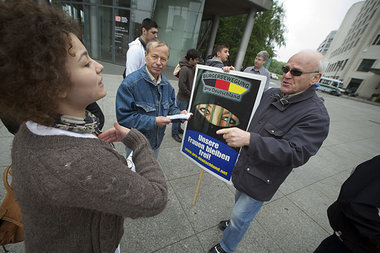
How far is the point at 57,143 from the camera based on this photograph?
657 mm

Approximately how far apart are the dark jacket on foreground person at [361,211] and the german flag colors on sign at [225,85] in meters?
1.12

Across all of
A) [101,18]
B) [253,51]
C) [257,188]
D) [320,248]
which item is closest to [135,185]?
[257,188]

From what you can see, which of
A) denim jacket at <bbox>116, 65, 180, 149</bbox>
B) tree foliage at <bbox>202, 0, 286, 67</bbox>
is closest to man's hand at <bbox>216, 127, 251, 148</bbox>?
denim jacket at <bbox>116, 65, 180, 149</bbox>

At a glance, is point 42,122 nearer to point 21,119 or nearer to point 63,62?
point 21,119

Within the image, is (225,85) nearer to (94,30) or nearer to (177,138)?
(177,138)

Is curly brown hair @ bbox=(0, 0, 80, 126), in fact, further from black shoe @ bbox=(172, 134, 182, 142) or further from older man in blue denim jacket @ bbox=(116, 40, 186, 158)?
black shoe @ bbox=(172, 134, 182, 142)

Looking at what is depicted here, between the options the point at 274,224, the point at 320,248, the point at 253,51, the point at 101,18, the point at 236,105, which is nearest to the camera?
the point at 320,248

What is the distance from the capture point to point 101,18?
11195 millimetres

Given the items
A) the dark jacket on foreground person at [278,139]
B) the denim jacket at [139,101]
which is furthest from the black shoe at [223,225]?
the denim jacket at [139,101]

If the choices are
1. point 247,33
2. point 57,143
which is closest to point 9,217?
point 57,143

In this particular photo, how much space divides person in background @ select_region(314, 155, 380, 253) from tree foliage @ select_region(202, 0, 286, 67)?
19251mm

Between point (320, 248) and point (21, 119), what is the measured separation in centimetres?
230

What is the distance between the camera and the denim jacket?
1782mm

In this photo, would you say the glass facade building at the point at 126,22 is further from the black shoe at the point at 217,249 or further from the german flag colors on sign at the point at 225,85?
the black shoe at the point at 217,249
